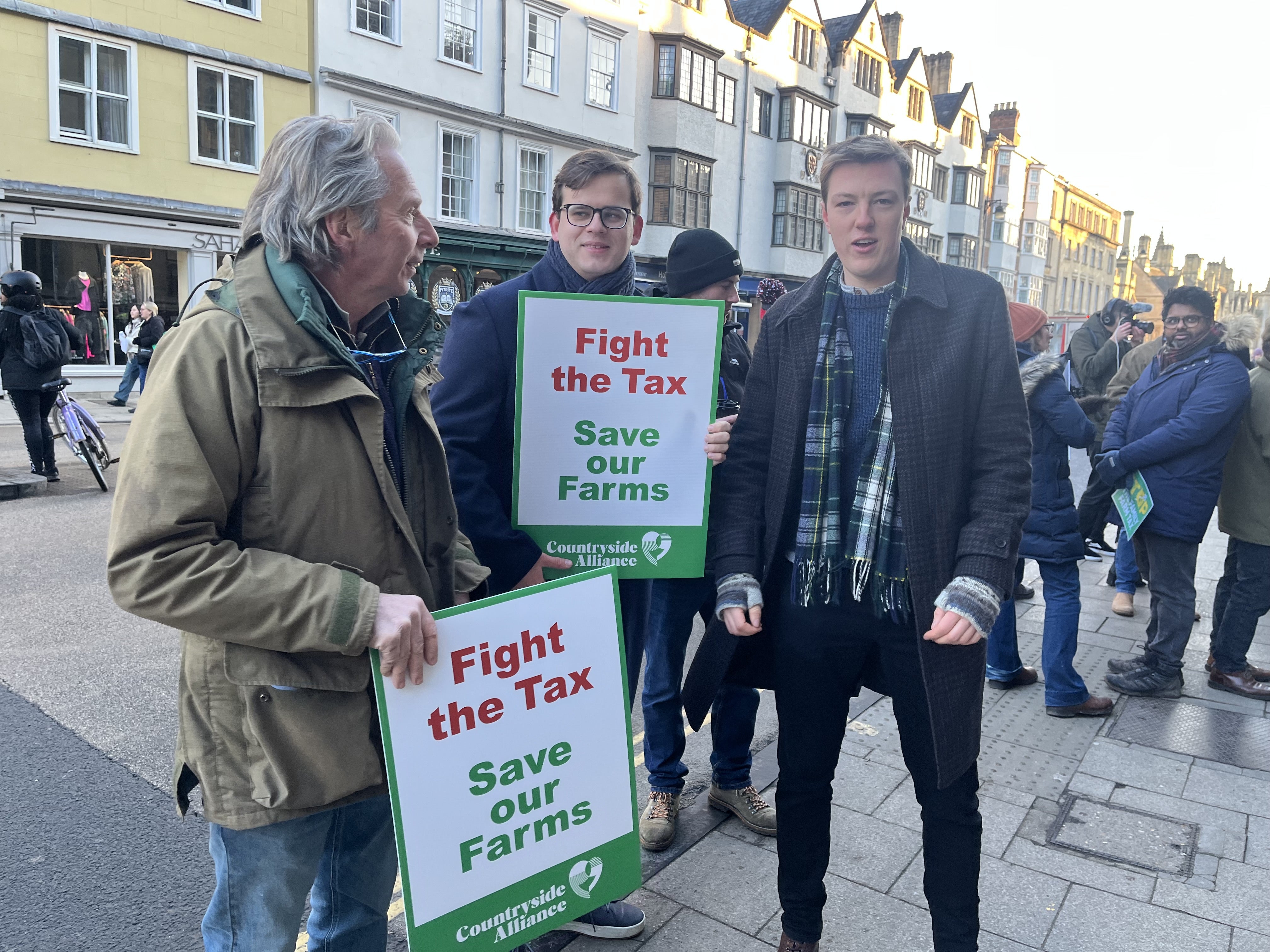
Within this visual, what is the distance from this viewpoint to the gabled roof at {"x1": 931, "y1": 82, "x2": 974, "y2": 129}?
4141cm

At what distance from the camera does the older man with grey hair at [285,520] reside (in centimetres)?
150

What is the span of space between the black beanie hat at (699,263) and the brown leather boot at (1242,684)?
11.9 feet

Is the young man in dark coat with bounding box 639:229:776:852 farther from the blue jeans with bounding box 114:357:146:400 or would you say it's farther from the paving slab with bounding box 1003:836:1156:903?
the blue jeans with bounding box 114:357:146:400

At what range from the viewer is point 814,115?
31.4m

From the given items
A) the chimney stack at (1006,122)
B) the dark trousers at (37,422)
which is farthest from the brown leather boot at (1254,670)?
the chimney stack at (1006,122)

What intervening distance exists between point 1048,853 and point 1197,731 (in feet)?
5.48

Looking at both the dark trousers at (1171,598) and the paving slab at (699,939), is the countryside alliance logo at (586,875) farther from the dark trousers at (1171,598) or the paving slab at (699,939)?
the dark trousers at (1171,598)

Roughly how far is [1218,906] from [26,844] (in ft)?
12.4

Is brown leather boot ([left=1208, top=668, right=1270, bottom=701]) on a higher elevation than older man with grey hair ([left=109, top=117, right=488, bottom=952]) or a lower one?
lower

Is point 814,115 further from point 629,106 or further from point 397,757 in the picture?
point 397,757

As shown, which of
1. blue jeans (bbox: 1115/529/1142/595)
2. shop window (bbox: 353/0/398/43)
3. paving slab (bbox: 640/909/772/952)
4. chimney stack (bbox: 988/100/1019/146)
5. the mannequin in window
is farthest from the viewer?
chimney stack (bbox: 988/100/1019/146)

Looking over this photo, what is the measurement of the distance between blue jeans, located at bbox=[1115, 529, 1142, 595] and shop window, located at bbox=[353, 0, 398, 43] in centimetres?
1819

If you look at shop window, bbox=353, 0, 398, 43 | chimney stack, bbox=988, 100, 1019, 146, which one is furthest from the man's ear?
chimney stack, bbox=988, 100, 1019, 146

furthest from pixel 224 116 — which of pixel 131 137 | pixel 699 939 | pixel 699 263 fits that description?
pixel 699 939
